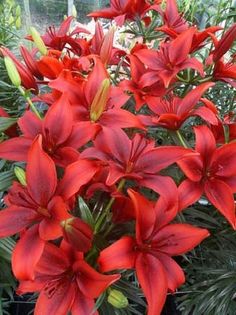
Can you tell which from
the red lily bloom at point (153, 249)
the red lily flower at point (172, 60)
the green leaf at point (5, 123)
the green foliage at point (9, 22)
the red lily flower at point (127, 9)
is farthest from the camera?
the green foliage at point (9, 22)

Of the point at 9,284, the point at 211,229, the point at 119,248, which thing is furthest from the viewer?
the point at 211,229

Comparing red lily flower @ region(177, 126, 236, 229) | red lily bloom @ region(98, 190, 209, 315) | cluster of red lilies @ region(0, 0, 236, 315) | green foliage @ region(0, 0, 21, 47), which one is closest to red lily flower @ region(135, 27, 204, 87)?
cluster of red lilies @ region(0, 0, 236, 315)

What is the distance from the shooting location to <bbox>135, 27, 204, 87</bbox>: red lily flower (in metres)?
0.69

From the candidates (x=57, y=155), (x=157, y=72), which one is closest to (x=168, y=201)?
(x=57, y=155)

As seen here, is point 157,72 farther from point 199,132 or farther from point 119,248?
point 119,248

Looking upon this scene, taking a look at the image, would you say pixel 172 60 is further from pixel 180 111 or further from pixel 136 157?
pixel 136 157

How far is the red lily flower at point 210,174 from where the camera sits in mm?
523

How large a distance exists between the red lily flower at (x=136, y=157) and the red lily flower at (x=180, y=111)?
0.23 ft

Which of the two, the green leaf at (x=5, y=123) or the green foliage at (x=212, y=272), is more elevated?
the green leaf at (x=5, y=123)

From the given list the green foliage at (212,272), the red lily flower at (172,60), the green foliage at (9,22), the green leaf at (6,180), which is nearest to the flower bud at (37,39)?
the red lily flower at (172,60)

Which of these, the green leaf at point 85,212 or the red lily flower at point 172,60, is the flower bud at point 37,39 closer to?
the red lily flower at point 172,60

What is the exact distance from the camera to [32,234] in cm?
47

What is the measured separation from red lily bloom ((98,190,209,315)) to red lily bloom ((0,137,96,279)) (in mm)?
64

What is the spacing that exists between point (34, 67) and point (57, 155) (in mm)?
232
